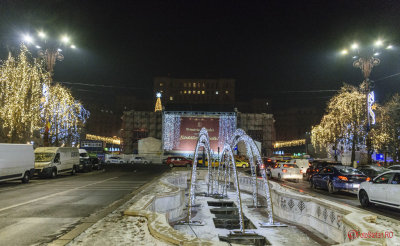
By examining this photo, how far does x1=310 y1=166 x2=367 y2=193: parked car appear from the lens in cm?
1582

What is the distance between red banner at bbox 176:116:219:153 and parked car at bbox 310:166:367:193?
37898 mm

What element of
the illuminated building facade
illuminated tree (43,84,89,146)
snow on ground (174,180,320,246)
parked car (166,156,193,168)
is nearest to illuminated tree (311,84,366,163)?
parked car (166,156,193,168)

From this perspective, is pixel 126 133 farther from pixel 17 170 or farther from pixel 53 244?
pixel 53 244

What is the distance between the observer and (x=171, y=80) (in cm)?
14375

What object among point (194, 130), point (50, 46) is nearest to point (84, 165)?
→ point (50, 46)

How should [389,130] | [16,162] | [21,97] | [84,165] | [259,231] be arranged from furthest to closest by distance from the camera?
[389,130], [84,165], [21,97], [16,162], [259,231]

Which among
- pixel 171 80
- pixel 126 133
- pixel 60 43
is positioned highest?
pixel 171 80

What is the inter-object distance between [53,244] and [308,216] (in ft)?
22.7

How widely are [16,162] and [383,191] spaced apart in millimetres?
20598

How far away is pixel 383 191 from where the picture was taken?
11.2 m

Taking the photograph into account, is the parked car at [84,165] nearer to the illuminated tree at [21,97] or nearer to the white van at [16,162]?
the illuminated tree at [21,97]

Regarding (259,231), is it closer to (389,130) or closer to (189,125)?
(389,130)

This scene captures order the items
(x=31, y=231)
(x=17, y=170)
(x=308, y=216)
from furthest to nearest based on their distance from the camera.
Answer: (x=17, y=170) < (x=308, y=216) < (x=31, y=231)

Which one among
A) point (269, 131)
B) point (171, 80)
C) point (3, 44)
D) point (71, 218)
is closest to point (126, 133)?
point (269, 131)
